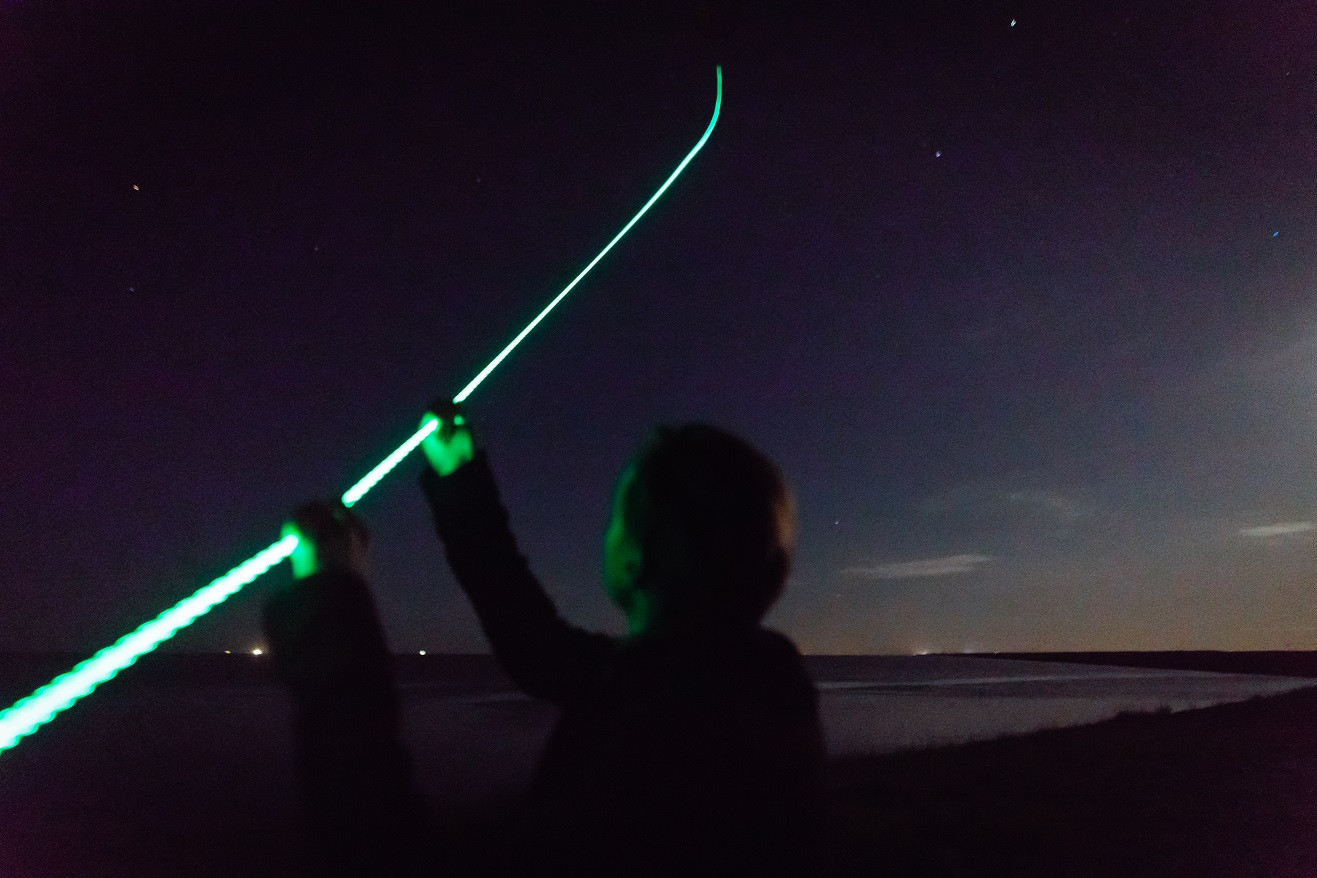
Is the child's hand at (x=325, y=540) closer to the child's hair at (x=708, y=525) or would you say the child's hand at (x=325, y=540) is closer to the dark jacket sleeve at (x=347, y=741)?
the dark jacket sleeve at (x=347, y=741)

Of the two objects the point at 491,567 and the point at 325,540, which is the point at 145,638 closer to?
the point at 325,540

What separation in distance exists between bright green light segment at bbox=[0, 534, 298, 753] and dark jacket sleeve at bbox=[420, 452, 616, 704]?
11.7 inches

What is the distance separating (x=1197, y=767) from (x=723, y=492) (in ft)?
37.2

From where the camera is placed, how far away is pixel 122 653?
3.41 ft

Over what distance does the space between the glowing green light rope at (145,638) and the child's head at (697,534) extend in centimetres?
45

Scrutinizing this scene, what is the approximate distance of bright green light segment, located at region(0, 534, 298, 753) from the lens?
A: 93 cm

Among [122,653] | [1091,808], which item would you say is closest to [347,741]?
[122,653]

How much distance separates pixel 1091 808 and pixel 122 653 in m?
8.77

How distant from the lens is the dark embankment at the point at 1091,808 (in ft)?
19.3

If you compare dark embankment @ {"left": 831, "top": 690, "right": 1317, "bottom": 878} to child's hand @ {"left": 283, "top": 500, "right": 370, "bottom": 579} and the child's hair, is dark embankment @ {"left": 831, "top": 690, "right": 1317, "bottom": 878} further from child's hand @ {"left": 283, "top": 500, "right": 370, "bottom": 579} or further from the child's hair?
child's hand @ {"left": 283, "top": 500, "right": 370, "bottom": 579}

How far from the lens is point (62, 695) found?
948 mm

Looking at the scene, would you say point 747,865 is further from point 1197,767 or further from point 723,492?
point 1197,767

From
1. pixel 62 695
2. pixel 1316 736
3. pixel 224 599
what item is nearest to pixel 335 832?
pixel 62 695

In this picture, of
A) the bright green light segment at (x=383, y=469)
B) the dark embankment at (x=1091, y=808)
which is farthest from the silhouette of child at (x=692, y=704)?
the dark embankment at (x=1091, y=808)
